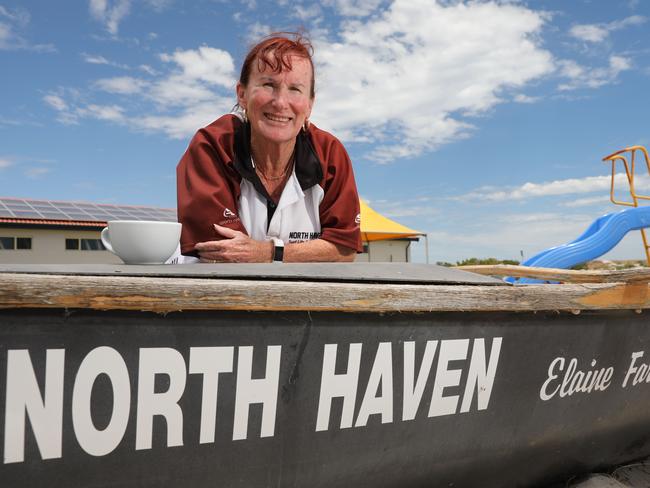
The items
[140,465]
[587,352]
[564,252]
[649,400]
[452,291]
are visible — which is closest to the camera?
[140,465]

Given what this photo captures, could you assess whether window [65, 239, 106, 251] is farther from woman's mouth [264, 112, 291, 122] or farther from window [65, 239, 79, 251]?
woman's mouth [264, 112, 291, 122]

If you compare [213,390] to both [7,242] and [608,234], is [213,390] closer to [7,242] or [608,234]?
[608,234]

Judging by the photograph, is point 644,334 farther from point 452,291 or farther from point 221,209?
point 221,209

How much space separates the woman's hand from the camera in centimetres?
195

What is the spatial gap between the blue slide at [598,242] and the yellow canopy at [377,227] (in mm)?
10164

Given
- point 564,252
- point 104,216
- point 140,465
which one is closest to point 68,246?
point 104,216

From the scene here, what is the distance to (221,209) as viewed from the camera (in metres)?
2.04

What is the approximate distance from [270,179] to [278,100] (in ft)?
1.16

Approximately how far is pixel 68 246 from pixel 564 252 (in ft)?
49.9

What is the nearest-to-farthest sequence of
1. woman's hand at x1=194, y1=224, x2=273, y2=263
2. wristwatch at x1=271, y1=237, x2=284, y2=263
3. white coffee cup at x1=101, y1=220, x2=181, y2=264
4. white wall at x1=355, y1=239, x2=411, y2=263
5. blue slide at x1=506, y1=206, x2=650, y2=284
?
white coffee cup at x1=101, y1=220, x2=181, y2=264, woman's hand at x1=194, y1=224, x2=273, y2=263, wristwatch at x1=271, y1=237, x2=284, y2=263, blue slide at x1=506, y1=206, x2=650, y2=284, white wall at x1=355, y1=239, x2=411, y2=263

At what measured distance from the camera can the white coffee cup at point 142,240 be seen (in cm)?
147

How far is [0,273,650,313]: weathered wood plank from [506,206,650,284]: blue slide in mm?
3067

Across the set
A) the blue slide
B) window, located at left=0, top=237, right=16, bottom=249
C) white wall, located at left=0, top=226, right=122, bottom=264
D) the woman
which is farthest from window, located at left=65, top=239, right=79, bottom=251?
the woman

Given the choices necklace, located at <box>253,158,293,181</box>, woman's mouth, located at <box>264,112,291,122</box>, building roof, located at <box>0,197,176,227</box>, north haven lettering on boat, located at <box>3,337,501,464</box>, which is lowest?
building roof, located at <box>0,197,176,227</box>
